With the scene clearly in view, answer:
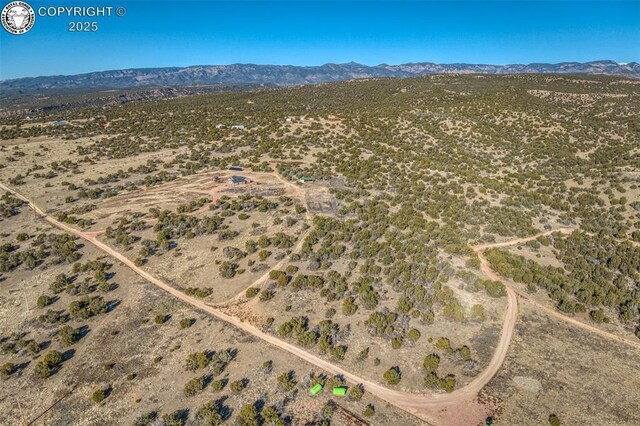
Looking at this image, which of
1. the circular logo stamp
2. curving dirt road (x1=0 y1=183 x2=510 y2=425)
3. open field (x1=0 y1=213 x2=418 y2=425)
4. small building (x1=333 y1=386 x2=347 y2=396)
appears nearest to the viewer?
curving dirt road (x1=0 y1=183 x2=510 y2=425)

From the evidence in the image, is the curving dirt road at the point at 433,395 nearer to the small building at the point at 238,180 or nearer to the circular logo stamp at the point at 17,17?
the small building at the point at 238,180

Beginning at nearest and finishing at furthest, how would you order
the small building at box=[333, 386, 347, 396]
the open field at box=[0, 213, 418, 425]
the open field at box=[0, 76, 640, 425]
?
the open field at box=[0, 213, 418, 425]
the small building at box=[333, 386, 347, 396]
the open field at box=[0, 76, 640, 425]

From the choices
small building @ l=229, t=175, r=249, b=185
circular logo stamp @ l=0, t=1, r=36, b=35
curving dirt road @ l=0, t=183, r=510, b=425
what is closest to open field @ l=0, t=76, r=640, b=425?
curving dirt road @ l=0, t=183, r=510, b=425

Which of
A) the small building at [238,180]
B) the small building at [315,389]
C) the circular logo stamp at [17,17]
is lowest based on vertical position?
the small building at [315,389]

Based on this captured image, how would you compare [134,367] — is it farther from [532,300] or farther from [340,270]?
[532,300]

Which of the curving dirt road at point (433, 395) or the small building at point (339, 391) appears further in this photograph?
the small building at point (339, 391)

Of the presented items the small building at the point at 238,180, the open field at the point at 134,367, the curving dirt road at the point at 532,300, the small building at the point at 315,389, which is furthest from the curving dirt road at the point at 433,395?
the small building at the point at 238,180

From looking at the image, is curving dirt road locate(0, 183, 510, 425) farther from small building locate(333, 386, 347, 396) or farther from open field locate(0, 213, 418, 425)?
small building locate(333, 386, 347, 396)

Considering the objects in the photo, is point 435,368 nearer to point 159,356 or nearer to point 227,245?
point 159,356
